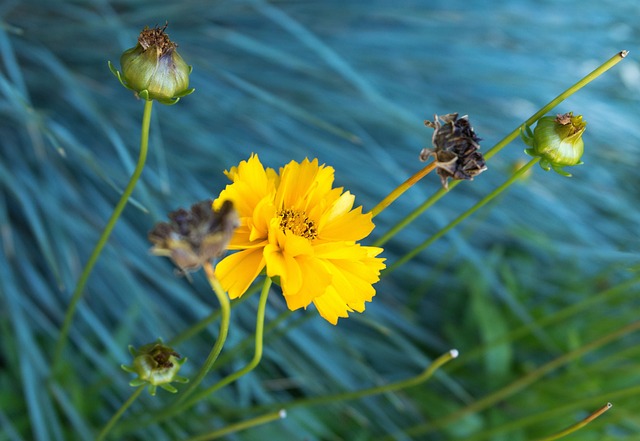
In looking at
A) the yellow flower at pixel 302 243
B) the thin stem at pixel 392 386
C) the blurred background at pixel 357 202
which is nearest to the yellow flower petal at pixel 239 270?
the yellow flower at pixel 302 243

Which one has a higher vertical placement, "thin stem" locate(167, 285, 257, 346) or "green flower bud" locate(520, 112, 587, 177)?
"green flower bud" locate(520, 112, 587, 177)

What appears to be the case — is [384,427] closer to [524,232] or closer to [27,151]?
[524,232]

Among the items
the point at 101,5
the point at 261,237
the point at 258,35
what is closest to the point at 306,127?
the point at 258,35

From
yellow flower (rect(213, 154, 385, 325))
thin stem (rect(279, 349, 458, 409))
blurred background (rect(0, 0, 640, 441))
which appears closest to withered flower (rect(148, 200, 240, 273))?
yellow flower (rect(213, 154, 385, 325))

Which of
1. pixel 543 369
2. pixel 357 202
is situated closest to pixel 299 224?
pixel 543 369

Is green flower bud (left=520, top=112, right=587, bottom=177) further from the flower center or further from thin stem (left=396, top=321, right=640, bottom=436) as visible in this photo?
thin stem (left=396, top=321, right=640, bottom=436)
